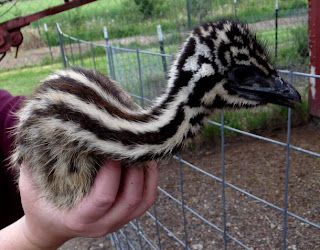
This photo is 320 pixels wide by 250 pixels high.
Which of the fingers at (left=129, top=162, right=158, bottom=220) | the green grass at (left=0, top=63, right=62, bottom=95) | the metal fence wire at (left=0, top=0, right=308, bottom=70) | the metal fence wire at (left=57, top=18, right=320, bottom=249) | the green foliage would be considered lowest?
the metal fence wire at (left=57, top=18, right=320, bottom=249)

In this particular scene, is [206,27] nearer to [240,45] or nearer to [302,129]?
[240,45]

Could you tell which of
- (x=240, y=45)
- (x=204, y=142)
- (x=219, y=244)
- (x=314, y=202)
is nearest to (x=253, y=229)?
(x=219, y=244)

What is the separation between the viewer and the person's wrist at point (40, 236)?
128 centimetres

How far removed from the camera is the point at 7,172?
175 centimetres

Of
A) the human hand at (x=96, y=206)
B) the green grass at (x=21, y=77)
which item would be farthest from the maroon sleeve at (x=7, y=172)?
the green grass at (x=21, y=77)

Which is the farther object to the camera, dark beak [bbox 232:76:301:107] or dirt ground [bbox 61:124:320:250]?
dirt ground [bbox 61:124:320:250]

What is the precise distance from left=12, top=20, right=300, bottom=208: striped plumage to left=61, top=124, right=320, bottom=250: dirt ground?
179cm

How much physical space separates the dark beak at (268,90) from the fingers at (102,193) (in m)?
0.44

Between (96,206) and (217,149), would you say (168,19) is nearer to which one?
(217,149)

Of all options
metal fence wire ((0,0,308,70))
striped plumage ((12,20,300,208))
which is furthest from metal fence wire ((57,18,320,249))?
striped plumage ((12,20,300,208))

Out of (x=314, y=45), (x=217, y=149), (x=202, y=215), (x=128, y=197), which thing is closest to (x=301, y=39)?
(x=314, y=45)

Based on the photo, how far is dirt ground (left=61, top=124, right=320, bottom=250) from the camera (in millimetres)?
2814

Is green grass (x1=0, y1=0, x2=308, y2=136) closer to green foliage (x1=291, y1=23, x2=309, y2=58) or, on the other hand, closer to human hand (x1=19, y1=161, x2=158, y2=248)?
green foliage (x1=291, y1=23, x2=309, y2=58)

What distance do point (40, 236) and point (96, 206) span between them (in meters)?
0.26
